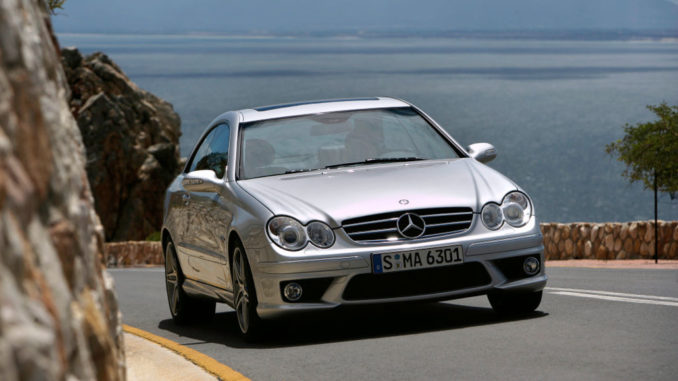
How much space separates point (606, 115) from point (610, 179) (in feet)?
136

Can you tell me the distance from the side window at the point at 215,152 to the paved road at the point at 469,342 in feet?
4.19

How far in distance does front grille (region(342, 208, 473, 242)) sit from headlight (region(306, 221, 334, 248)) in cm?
11

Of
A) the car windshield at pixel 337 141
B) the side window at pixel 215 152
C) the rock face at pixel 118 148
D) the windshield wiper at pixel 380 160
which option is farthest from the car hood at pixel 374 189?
the rock face at pixel 118 148

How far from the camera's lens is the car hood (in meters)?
7.37

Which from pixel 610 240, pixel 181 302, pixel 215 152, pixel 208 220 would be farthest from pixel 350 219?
pixel 610 240

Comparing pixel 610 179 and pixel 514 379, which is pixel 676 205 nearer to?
pixel 610 179

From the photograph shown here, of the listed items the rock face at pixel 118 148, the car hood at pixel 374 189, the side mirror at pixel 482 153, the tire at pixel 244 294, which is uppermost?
the side mirror at pixel 482 153

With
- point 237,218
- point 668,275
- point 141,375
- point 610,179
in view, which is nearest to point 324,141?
point 237,218

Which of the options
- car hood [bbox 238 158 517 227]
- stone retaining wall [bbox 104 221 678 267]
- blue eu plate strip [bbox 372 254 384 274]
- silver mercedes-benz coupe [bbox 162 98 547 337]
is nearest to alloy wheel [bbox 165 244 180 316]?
silver mercedes-benz coupe [bbox 162 98 547 337]

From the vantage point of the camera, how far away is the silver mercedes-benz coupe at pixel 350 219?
7.24m

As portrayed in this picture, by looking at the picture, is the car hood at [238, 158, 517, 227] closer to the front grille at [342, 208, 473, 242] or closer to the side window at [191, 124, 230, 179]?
the front grille at [342, 208, 473, 242]

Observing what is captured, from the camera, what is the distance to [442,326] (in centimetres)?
780

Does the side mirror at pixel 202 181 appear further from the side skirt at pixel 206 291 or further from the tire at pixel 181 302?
the tire at pixel 181 302

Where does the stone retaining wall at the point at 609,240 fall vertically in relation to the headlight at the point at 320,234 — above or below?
below
